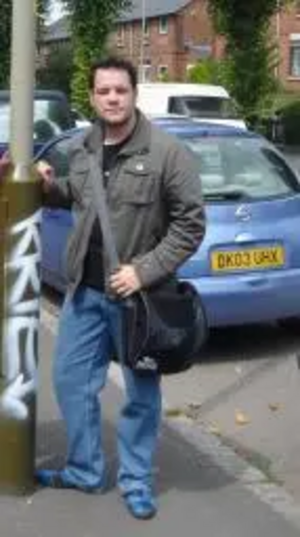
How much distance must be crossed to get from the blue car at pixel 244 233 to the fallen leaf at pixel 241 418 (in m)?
1.10

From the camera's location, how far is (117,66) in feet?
15.6

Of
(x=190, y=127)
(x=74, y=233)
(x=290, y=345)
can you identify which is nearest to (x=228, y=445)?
(x=74, y=233)

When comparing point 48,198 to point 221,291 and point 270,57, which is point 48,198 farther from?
point 270,57

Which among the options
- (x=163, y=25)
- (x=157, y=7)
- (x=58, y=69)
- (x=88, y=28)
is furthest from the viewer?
(x=157, y=7)

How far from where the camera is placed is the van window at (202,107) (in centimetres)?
2442

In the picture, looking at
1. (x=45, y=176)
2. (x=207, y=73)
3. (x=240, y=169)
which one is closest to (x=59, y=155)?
(x=240, y=169)

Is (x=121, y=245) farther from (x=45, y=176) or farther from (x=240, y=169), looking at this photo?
(x=240, y=169)

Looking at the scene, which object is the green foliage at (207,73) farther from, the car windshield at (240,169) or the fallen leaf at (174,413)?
the fallen leaf at (174,413)

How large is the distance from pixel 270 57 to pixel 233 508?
36.1 meters

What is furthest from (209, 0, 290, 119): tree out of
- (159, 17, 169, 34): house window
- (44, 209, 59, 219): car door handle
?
(159, 17, 169, 34): house window

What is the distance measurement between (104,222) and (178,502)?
4.19 feet

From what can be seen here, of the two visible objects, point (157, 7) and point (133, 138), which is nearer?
point (133, 138)

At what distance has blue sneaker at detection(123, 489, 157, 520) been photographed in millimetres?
4980

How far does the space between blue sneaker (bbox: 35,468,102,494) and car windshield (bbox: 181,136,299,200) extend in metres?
3.51
